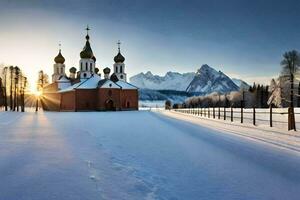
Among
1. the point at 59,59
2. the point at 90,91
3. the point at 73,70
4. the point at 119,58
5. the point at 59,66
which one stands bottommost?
the point at 90,91

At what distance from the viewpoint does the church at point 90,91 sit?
61875 millimetres

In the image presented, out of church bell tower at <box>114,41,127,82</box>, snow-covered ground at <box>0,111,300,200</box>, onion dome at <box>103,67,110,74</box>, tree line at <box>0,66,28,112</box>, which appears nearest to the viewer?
snow-covered ground at <box>0,111,300,200</box>

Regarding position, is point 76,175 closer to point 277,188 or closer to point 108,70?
point 277,188

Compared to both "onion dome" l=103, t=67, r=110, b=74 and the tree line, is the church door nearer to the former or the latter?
the tree line

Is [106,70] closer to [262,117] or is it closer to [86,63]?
[86,63]

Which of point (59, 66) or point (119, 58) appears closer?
point (119, 58)

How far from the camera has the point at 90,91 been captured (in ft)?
206

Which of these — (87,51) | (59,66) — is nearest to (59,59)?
(59,66)

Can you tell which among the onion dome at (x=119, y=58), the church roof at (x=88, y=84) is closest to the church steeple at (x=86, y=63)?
the church roof at (x=88, y=84)

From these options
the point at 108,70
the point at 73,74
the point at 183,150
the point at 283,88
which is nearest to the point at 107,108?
the point at 108,70

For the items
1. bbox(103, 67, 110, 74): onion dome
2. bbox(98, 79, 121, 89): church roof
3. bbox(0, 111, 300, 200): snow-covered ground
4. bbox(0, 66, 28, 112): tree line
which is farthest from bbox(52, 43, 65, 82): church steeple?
bbox(0, 111, 300, 200): snow-covered ground

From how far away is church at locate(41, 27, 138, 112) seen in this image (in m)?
61.9

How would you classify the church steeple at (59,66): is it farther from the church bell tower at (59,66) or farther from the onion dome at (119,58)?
the onion dome at (119,58)

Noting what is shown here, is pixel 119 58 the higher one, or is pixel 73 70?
pixel 119 58
